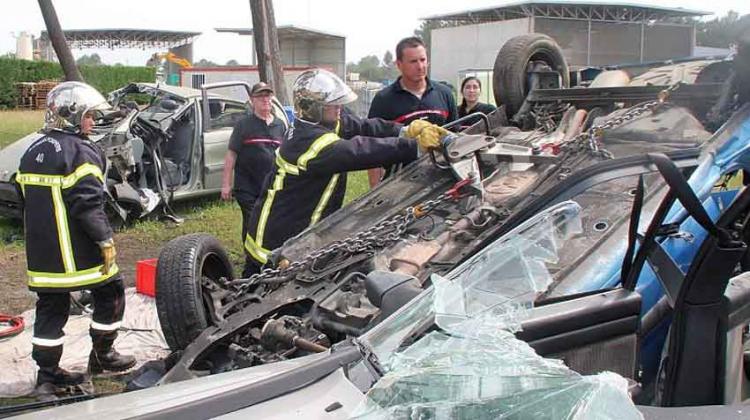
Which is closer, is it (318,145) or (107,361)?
(318,145)

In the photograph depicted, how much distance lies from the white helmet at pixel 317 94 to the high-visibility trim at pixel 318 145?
0.13 metres

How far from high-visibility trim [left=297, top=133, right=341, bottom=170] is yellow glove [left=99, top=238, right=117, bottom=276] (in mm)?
1171

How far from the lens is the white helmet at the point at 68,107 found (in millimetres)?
3832

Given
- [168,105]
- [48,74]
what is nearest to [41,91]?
[48,74]

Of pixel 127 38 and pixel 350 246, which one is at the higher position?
pixel 127 38

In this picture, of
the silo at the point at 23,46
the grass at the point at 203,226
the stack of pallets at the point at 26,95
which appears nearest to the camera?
the grass at the point at 203,226

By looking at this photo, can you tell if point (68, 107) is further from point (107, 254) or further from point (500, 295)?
point (500, 295)

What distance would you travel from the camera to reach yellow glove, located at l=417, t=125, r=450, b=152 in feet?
11.8

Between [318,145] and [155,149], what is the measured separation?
4.82 metres

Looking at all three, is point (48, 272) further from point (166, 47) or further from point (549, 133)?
point (166, 47)

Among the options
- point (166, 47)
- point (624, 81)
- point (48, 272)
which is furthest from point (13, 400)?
point (166, 47)

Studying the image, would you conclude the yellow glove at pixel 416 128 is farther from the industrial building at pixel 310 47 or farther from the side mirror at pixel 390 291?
the industrial building at pixel 310 47

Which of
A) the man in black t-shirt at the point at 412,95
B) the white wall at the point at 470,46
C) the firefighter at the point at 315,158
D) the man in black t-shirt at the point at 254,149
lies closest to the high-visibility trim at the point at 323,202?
the firefighter at the point at 315,158

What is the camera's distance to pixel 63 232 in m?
3.84
